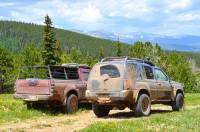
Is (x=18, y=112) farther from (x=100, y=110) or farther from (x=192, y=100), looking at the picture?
(x=192, y=100)

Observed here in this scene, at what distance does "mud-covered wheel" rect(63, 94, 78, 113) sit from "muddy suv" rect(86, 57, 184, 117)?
1.91m

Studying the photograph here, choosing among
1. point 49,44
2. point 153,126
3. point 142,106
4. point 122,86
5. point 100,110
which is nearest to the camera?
point 153,126

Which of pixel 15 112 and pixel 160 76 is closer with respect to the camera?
pixel 15 112

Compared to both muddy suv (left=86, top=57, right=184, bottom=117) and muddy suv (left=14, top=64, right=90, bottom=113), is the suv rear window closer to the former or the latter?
muddy suv (left=86, top=57, right=184, bottom=117)

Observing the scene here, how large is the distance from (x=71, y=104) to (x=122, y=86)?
4.10 m

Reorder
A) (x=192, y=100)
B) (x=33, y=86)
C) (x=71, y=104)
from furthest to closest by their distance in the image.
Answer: (x=192, y=100) → (x=71, y=104) → (x=33, y=86)

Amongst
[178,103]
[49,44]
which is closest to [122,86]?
[178,103]

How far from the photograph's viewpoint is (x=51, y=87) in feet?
61.1

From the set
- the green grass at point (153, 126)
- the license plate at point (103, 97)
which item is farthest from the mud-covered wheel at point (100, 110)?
the green grass at point (153, 126)

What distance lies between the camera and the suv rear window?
16.8 metres

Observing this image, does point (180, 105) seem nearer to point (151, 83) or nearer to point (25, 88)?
point (151, 83)

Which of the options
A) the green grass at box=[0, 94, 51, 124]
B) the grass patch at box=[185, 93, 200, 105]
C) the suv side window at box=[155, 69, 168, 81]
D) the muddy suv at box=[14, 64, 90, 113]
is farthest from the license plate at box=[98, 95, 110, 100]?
the grass patch at box=[185, 93, 200, 105]

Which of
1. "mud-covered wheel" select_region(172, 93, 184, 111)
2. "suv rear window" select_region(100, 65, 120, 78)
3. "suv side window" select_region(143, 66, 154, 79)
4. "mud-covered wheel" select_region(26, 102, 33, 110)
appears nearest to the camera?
"suv rear window" select_region(100, 65, 120, 78)

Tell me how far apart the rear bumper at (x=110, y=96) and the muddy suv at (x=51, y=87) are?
2.13 meters
